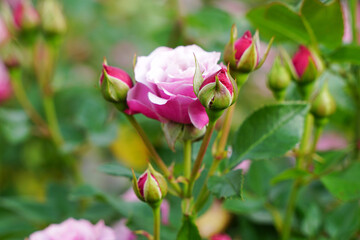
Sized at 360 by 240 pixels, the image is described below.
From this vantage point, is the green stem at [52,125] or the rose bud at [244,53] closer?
the rose bud at [244,53]

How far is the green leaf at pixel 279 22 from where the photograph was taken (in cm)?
72

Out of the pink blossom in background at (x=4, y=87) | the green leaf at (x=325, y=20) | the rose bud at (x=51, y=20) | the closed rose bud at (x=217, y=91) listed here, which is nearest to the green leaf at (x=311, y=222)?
the green leaf at (x=325, y=20)

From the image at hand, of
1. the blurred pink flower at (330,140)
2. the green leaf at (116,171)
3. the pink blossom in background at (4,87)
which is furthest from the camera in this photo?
the pink blossom in background at (4,87)

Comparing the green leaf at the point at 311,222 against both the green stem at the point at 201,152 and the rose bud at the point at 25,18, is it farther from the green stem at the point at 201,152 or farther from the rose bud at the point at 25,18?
the rose bud at the point at 25,18

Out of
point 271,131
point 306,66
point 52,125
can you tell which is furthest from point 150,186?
point 52,125

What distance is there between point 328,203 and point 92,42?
3.66 ft

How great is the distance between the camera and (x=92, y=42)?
1.72 m

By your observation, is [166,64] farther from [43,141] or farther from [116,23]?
[116,23]

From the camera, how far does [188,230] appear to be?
0.56 meters

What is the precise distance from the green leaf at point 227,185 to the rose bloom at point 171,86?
0.08 meters

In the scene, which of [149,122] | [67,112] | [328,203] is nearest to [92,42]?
[67,112]

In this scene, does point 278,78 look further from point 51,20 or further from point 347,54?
point 51,20

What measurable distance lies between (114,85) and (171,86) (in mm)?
80

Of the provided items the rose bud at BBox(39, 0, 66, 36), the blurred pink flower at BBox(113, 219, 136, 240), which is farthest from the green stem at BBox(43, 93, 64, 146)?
the blurred pink flower at BBox(113, 219, 136, 240)
